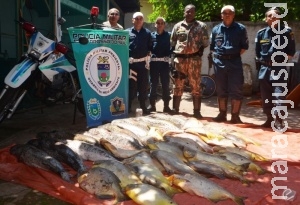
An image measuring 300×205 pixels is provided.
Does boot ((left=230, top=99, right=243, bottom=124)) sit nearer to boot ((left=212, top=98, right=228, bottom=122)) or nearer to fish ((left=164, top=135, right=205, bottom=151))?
boot ((left=212, top=98, right=228, bottom=122))

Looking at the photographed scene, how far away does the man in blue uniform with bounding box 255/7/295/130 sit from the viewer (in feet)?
20.8

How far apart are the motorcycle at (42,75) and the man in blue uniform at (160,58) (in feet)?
7.05

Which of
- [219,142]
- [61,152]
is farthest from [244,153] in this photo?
[61,152]

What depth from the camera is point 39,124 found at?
6.52m

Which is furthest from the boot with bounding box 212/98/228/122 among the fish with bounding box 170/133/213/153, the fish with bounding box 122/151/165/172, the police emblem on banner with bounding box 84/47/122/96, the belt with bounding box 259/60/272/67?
the fish with bounding box 122/151/165/172

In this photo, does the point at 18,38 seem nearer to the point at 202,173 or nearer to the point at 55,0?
the point at 55,0

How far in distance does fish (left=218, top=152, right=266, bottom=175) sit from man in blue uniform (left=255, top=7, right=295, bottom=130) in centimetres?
251

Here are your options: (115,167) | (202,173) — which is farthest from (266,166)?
(115,167)

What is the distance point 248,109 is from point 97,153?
6.25 meters

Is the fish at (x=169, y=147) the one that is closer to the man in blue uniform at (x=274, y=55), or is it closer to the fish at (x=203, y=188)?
the fish at (x=203, y=188)

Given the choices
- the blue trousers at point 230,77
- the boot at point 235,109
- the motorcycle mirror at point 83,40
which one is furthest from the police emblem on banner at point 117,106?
the boot at point 235,109

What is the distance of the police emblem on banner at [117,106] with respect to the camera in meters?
6.19

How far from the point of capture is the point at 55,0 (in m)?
8.50

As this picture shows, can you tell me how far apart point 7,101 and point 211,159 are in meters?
3.29
